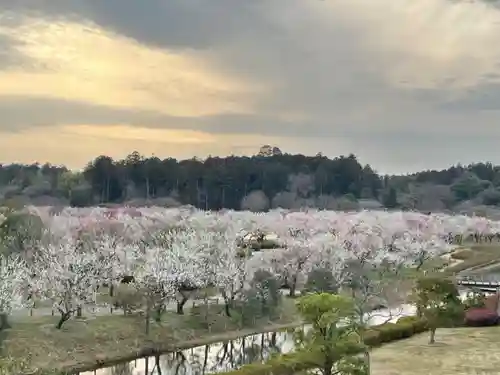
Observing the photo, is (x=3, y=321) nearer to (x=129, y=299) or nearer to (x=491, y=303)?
(x=129, y=299)

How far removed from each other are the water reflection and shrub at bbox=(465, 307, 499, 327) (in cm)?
927

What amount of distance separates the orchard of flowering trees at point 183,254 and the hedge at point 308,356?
595cm

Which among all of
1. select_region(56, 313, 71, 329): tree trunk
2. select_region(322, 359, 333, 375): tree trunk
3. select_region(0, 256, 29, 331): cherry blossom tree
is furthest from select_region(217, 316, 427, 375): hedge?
select_region(0, 256, 29, 331): cherry blossom tree

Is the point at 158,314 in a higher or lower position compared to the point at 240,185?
lower

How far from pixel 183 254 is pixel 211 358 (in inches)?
374

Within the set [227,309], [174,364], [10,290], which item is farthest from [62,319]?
[227,309]

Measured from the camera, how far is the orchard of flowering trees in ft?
109

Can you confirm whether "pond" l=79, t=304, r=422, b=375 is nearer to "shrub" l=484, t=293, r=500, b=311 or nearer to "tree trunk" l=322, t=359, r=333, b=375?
"shrub" l=484, t=293, r=500, b=311

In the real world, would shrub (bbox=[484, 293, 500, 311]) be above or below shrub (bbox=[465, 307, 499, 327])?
above

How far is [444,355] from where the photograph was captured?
87.6 feet

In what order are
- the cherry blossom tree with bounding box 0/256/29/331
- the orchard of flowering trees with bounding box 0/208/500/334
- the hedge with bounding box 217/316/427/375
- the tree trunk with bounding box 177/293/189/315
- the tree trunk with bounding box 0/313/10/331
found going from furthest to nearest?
the tree trunk with bounding box 177/293/189/315 → the orchard of flowering trees with bounding box 0/208/500/334 → the tree trunk with bounding box 0/313/10/331 → the cherry blossom tree with bounding box 0/256/29/331 → the hedge with bounding box 217/316/427/375

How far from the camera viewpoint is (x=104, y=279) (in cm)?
3694

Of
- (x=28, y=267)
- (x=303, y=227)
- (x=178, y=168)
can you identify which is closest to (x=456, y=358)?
(x=28, y=267)

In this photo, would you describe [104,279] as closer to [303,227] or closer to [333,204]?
[303,227]
